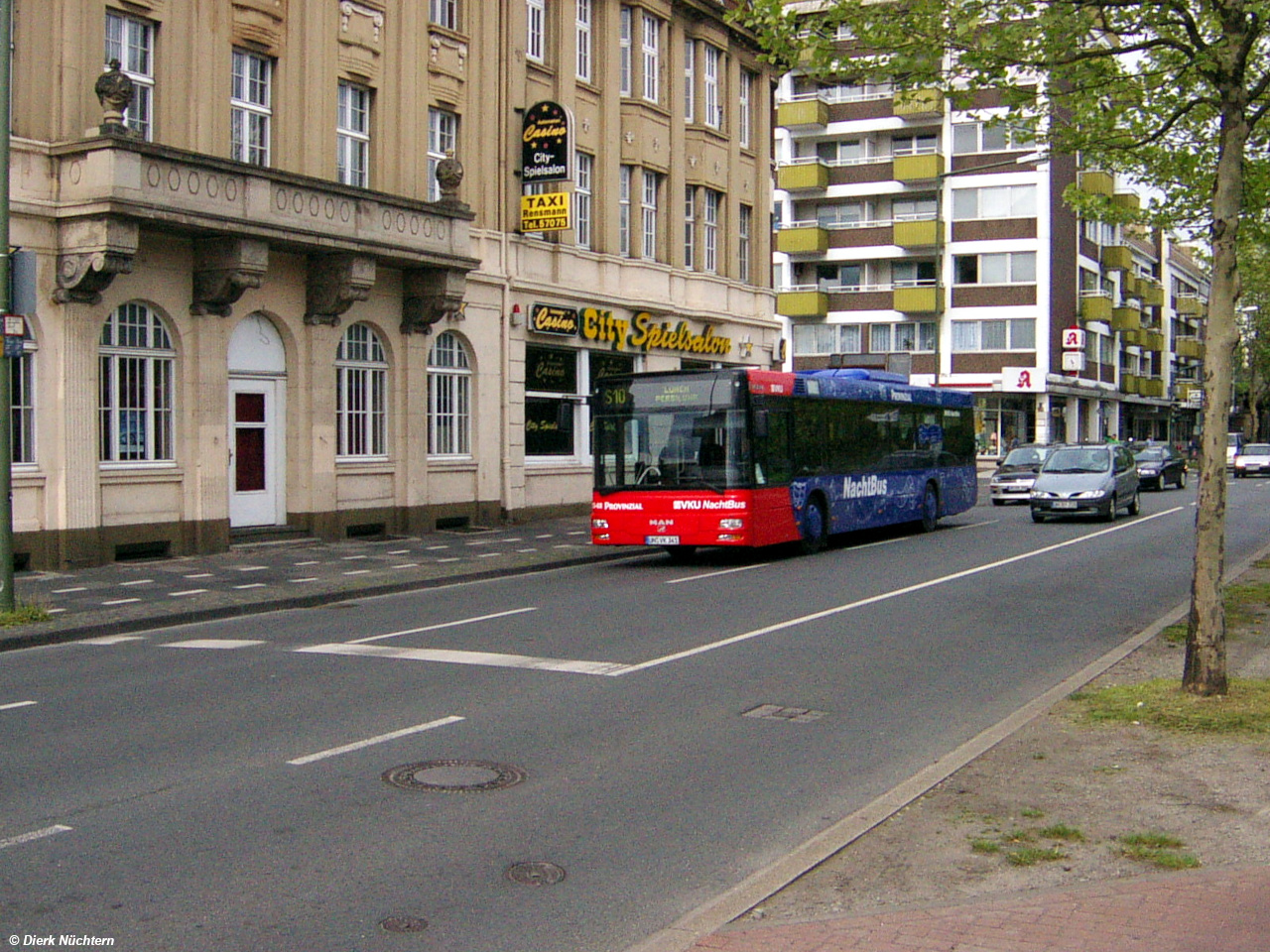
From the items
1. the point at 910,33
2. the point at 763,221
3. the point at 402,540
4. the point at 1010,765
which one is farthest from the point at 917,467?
the point at 1010,765

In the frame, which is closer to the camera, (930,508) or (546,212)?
(546,212)

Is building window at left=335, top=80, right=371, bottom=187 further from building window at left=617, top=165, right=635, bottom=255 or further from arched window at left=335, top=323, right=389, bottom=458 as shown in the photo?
building window at left=617, top=165, right=635, bottom=255

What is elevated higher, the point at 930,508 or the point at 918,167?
the point at 918,167

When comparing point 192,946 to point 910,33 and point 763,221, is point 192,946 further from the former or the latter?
point 763,221

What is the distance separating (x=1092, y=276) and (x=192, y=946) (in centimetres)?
7051

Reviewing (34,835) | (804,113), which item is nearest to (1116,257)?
(804,113)

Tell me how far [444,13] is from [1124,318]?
56588 millimetres

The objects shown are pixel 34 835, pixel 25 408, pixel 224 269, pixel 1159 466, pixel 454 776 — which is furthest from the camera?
pixel 1159 466

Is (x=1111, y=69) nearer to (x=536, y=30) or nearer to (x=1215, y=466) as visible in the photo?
(x=1215, y=466)

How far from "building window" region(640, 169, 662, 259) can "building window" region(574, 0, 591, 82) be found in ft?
10.3

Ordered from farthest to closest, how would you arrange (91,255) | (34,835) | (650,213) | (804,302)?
(804,302) → (650,213) → (91,255) → (34,835)

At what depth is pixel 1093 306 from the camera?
221ft

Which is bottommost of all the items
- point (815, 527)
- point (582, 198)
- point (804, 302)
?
point (815, 527)

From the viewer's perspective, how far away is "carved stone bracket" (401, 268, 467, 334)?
2492 centimetres
